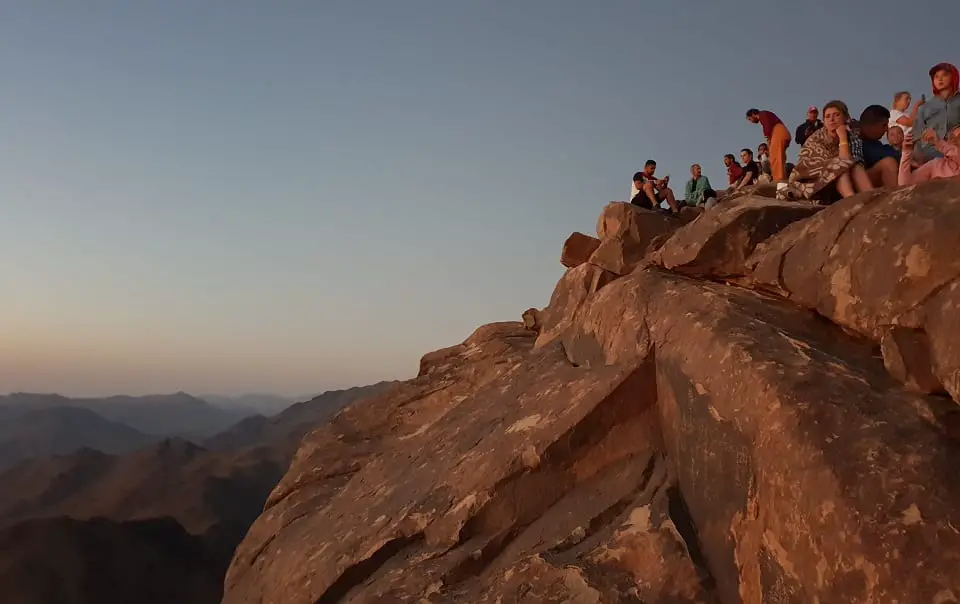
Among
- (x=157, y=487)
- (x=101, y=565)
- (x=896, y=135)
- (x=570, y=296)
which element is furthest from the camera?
(x=157, y=487)

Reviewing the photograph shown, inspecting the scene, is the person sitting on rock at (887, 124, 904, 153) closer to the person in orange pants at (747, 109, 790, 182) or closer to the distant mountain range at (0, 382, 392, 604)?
the person in orange pants at (747, 109, 790, 182)

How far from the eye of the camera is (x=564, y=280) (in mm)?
13508

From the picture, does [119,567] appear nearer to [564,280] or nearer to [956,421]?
[564,280]

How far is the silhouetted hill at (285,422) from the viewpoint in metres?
134

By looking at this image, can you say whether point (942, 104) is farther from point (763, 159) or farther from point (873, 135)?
point (763, 159)

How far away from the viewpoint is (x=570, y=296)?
1279 centimetres

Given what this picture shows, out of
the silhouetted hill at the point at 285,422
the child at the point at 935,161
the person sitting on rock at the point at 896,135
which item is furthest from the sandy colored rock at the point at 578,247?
the silhouetted hill at the point at 285,422

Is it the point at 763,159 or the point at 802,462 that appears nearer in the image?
the point at 802,462

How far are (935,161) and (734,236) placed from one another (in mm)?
2379

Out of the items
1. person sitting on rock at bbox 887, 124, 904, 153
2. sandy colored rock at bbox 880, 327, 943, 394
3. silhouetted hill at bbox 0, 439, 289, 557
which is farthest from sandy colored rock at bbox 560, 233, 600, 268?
silhouetted hill at bbox 0, 439, 289, 557

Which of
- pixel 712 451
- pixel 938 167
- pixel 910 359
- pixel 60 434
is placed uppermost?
pixel 938 167

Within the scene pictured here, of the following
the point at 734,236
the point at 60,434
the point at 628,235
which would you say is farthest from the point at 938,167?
the point at 60,434

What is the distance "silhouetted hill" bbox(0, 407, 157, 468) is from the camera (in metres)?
148

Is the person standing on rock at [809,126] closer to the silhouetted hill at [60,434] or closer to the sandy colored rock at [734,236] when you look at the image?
the sandy colored rock at [734,236]
